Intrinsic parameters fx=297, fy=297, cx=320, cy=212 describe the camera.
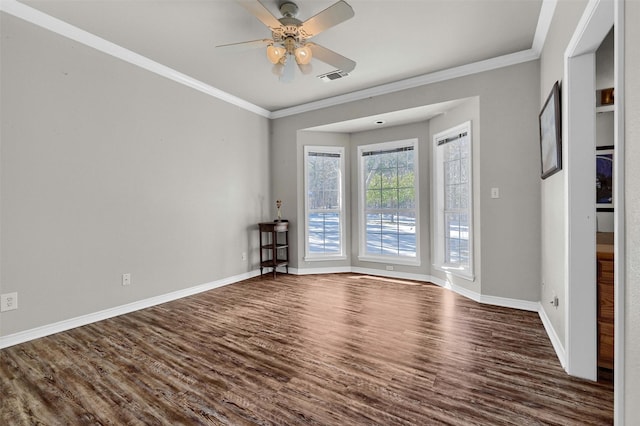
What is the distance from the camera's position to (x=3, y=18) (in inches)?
94.7

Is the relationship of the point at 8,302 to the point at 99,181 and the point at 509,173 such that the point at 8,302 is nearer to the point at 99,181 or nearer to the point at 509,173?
the point at 99,181

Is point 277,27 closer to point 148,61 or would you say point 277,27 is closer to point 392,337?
point 148,61

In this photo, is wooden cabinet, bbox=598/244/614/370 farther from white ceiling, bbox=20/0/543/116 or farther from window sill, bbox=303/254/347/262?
window sill, bbox=303/254/347/262

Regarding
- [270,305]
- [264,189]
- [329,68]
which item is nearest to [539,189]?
[329,68]

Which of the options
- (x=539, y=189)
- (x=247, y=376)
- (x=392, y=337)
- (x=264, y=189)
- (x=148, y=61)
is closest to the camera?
(x=247, y=376)

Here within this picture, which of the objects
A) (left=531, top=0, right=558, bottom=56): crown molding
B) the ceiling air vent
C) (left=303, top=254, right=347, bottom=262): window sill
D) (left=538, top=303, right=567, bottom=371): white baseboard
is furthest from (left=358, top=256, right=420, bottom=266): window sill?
(left=531, top=0, right=558, bottom=56): crown molding

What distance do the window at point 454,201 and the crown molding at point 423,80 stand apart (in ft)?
2.07

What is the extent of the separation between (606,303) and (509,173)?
1798 mm

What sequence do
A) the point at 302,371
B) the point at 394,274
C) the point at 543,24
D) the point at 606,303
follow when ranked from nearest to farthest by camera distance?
the point at 606,303, the point at 302,371, the point at 543,24, the point at 394,274

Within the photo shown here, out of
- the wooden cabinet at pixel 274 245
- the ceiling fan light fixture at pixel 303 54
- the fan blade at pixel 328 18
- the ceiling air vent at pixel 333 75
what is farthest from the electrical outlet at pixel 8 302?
the ceiling air vent at pixel 333 75

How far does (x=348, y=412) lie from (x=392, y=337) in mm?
1048

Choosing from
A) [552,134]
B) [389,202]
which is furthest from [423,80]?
[552,134]

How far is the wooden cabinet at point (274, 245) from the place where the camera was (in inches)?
189

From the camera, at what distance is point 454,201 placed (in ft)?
13.5
